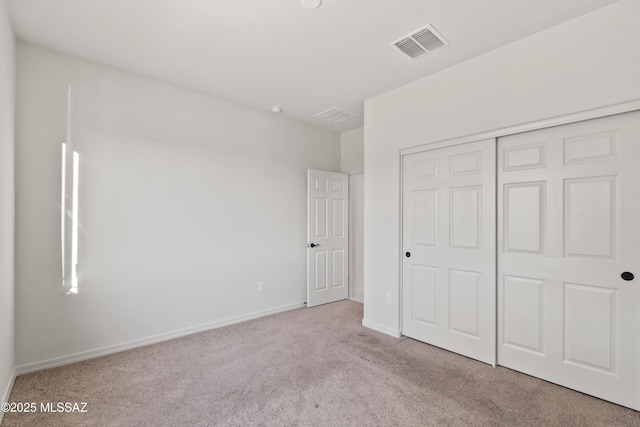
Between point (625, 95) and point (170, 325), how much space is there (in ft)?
14.6

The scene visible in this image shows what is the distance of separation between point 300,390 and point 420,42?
3007 mm

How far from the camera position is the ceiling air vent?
2377 mm

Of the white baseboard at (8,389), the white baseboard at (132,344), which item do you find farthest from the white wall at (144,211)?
the white baseboard at (8,389)

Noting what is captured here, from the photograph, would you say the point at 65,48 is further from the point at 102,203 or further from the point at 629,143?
the point at 629,143

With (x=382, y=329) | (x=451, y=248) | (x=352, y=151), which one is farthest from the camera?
(x=352, y=151)

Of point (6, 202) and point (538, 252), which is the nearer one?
point (6, 202)

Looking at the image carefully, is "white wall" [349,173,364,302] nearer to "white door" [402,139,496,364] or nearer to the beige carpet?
"white door" [402,139,496,364]

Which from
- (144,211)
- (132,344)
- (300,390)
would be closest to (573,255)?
(300,390)

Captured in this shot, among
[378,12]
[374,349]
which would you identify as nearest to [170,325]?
[374,349]

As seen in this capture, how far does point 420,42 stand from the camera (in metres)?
2.50

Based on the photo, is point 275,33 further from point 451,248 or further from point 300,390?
point 300,390

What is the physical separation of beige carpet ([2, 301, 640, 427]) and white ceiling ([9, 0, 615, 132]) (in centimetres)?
282

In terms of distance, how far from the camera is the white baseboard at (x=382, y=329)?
3.29 m

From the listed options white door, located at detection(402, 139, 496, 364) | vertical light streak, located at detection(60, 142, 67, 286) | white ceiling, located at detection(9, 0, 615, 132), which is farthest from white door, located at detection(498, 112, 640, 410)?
vertical light streak, located at detection(60, 142, 67, 286)
